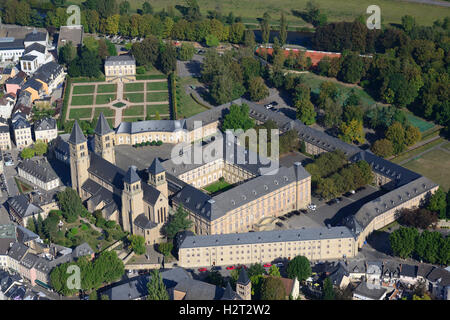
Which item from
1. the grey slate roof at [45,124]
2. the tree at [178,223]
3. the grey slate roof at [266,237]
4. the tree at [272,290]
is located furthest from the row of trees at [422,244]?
the grey slate roof at [45,124]

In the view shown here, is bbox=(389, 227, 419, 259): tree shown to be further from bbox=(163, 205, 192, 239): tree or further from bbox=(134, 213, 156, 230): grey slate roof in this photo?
bbox=(134, 213, 156, 230): grey slate roof

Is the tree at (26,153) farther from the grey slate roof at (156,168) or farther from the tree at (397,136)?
the tree at (397,136)

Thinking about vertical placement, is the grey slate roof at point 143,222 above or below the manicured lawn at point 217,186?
above

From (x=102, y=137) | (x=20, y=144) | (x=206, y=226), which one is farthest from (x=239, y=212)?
(x=20, y=144)

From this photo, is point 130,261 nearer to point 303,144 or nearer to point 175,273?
point 175,273

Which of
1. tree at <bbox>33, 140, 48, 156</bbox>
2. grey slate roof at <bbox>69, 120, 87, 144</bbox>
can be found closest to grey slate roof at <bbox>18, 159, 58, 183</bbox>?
tree at <bbox>33, 140, 48, 156</bbox>
